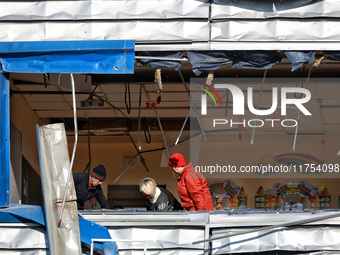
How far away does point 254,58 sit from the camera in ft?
31.9

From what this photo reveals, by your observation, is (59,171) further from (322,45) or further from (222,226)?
(322,45)

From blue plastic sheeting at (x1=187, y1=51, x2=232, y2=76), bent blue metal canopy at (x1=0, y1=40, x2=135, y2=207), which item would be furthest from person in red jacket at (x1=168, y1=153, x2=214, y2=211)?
bent blue metal canopy at (x1=0, y1=40, x2=135, y2=207)

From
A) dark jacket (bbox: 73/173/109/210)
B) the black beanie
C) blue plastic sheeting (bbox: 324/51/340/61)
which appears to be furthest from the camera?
dark jacket (bbox: 73/173/109/210)

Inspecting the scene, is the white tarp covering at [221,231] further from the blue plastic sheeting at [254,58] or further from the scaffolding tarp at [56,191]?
the blue plastic sheeting at [254,58]

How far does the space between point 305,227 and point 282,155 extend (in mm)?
3824

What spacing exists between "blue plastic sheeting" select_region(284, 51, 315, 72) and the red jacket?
2.05 m

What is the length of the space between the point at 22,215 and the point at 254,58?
12.0 feet

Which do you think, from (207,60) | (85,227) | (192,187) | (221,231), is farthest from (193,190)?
(207,60)

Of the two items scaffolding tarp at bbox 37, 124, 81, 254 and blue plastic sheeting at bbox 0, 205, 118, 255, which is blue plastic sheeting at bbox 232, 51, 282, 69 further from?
blue plastic sheeting at bbox 0, 205, 118, 255

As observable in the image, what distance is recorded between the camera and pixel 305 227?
922 centimetres

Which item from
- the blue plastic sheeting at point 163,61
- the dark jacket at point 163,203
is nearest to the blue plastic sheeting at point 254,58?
the blue plastic sheeting at point 163,61

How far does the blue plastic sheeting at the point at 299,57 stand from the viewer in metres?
9.60

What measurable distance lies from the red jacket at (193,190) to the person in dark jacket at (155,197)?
0.22 metres

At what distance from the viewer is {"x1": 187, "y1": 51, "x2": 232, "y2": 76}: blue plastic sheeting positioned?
9664 mm
